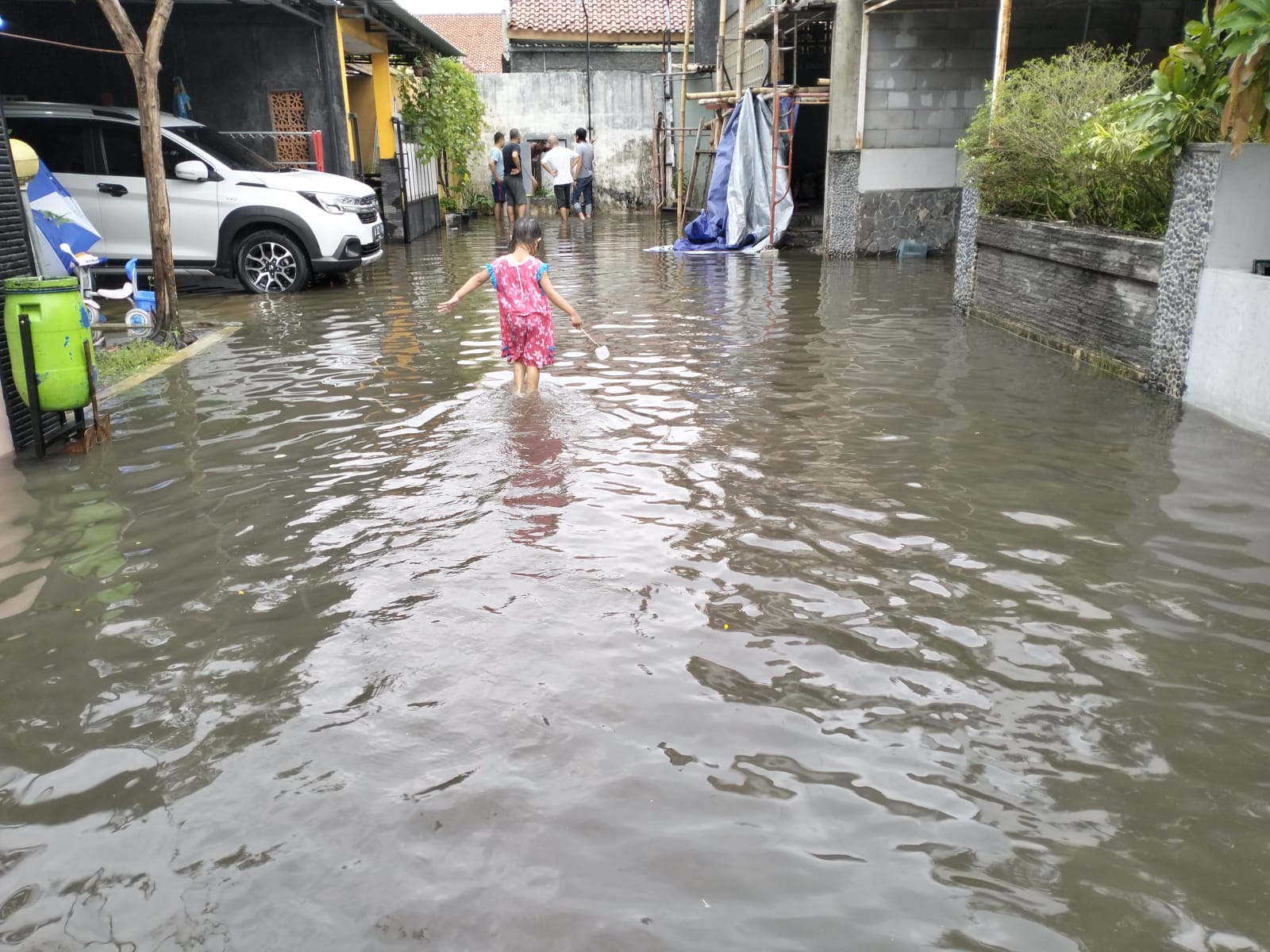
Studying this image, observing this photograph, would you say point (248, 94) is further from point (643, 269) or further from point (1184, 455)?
point (1184, 455)

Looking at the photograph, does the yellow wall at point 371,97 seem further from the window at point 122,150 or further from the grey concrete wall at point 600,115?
the grey concrete wall at point 600,115

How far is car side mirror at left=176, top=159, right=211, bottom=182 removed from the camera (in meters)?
12.1

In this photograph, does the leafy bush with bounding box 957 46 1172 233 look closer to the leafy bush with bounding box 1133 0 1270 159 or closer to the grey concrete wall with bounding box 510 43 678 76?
the leafy bush with bounding box 1133 0 1270 159

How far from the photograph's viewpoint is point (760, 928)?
251 cm

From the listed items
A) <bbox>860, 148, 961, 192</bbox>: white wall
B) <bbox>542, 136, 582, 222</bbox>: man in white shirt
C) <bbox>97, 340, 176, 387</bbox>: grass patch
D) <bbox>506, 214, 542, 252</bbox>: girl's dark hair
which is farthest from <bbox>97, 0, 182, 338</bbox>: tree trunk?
<bbox>542, 136, 582, 222</bbox>: man in white shirt

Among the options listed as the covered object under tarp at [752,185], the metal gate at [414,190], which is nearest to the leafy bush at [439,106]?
the metal gate at [414,190]

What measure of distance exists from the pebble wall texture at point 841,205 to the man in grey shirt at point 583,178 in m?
9.12

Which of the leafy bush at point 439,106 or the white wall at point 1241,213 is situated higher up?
the leafy bush at point 439,106

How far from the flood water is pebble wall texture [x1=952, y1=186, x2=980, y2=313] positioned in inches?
155

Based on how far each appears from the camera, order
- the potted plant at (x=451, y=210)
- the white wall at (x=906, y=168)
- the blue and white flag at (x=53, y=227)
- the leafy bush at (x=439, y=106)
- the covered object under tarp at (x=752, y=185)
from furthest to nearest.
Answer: the potted plant at (x=451, y=210) < the leafy bush at (x=439, y=106) < the covered object under tarp at (x=752, y=185) < the white wall at (x=906, y=168) < the blue and white flag at (x=53, y=227)

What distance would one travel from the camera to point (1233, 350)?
21.6 ft

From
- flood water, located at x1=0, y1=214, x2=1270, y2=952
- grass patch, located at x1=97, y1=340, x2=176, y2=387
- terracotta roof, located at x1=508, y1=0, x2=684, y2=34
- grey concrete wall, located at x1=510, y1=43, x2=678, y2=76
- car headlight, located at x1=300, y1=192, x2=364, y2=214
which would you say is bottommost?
flood water, located at x1=0, y1=214, x2=1270, y2=952

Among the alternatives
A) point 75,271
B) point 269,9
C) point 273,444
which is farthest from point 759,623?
point 269,9

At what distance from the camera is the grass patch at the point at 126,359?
8547 millimetres
